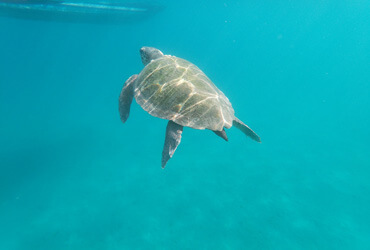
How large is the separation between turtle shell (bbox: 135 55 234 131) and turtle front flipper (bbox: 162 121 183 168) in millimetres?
234

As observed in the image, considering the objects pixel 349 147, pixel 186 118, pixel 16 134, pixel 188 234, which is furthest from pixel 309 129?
pixel 16 134

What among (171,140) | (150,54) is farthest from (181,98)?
(150,54)

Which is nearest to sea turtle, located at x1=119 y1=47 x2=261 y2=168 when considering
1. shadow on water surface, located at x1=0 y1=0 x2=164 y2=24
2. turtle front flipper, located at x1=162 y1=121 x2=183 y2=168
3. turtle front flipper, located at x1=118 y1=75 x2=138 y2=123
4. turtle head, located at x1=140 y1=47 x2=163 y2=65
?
turtle front flipper, located at x1=162 y1=121 x2=183 y2=168

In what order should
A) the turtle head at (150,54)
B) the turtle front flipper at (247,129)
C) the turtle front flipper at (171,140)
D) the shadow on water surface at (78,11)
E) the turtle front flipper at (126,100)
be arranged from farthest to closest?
the shadow on water surface at (78,11) → the turtle head at (150,54) → the turtle front flipper at (126,100) → the turtle front flipper at (247,129) → the turtle front flipper at (171,140)

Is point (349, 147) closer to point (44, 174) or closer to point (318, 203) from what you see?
point (318, 203)

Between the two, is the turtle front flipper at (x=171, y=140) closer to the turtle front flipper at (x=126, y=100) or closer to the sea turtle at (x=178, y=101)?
the sea turtle at (x=178, y=101)

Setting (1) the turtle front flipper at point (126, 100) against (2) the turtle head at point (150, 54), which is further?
(2) the turtle head at point (150, 54)

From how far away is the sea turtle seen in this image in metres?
4.15

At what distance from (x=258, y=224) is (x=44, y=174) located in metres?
11.6

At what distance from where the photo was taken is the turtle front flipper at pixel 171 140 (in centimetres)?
412

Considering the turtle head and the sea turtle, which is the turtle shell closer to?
the sea turtle

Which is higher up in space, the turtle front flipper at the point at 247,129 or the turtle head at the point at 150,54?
the turtle head at the point at 150,54

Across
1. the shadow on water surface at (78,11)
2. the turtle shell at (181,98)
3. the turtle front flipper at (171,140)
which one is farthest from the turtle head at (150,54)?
the shadow on water surface at (78,11)

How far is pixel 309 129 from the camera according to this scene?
2020 centimetres
